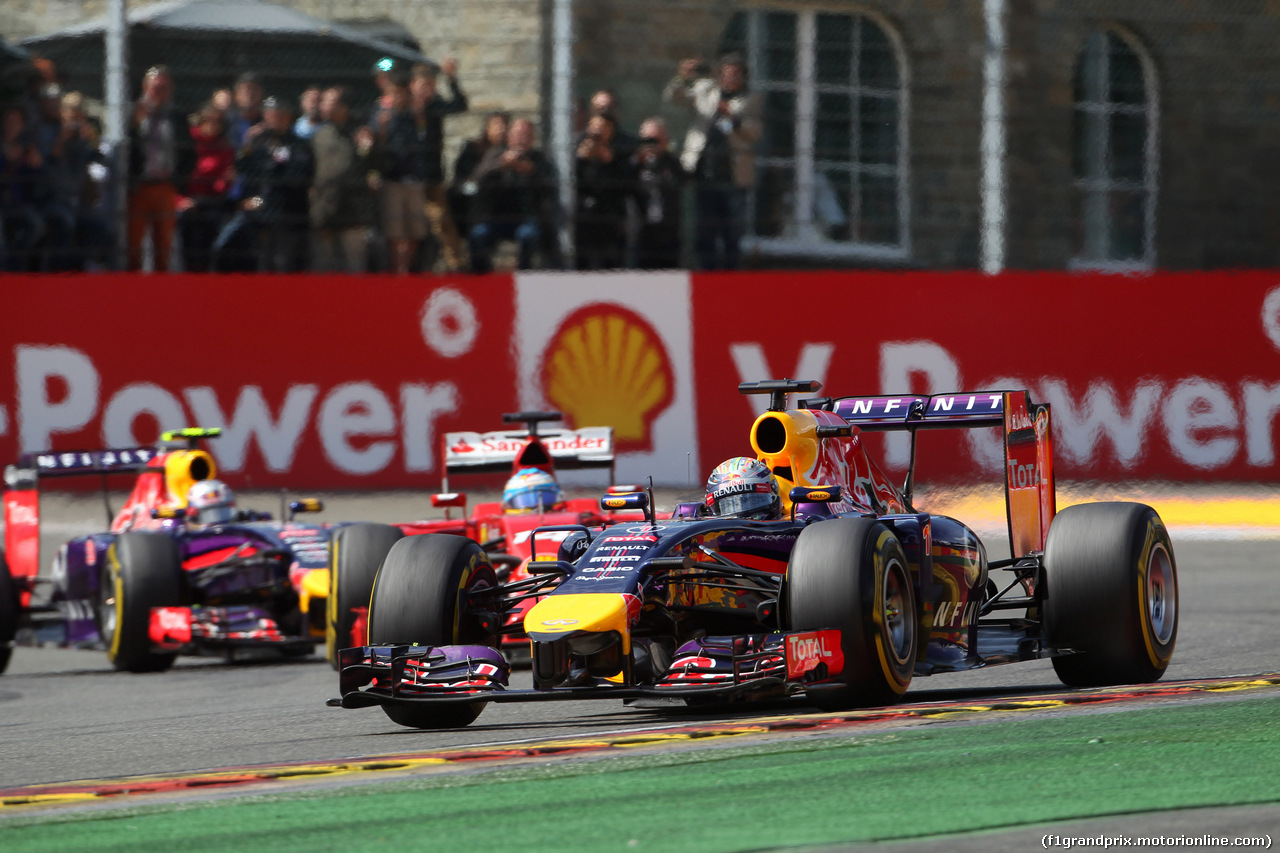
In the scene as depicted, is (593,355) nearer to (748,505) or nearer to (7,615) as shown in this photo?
(7,615)

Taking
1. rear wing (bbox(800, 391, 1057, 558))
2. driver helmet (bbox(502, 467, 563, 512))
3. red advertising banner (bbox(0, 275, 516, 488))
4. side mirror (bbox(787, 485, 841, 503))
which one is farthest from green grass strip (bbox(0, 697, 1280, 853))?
red advertising banner (bbox(0, 275, 516, 488))

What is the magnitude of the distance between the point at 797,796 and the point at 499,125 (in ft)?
34.6

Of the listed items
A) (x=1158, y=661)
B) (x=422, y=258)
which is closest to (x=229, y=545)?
(x=422, y=258)

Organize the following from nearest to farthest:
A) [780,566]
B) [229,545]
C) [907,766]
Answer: [907,766] < [780,566] < [229,545]

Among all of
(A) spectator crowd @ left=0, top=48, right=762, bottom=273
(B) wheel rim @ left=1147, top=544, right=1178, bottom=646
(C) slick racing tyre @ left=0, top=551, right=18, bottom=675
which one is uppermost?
(A) spectator crowd @ left=0, top=48, right=762, bottom=273

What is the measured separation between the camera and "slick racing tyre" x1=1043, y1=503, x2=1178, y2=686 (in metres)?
8.02

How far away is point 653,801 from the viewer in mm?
5406

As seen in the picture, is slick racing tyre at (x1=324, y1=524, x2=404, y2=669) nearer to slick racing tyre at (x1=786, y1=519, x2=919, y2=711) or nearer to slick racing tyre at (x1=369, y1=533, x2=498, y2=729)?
slick racing tyre at (x1=369, y1=533, x2=498, y2=729)

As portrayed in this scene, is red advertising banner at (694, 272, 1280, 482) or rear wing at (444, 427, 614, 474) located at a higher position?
red advertising banner at (694, 272, 1280, 482)

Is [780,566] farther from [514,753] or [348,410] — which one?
[348,410]

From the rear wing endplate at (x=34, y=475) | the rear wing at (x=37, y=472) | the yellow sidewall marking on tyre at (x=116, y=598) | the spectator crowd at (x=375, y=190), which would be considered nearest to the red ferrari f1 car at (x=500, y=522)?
the yellow sidewall marking on tyre at (x=116, y=598)

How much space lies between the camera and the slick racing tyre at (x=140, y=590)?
1159 cm

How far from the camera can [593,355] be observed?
49.0 feet

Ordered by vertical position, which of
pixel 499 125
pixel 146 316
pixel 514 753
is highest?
pixel 499 125
